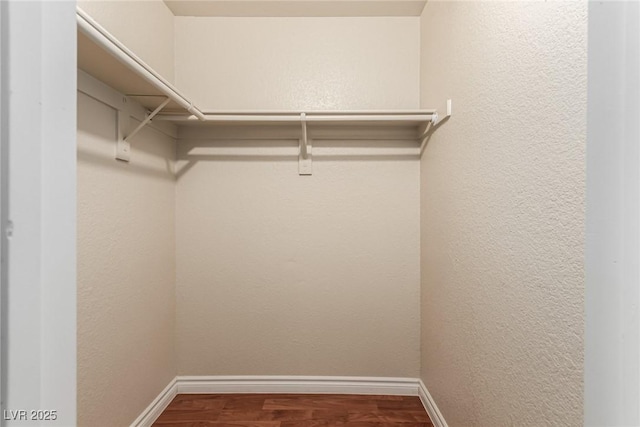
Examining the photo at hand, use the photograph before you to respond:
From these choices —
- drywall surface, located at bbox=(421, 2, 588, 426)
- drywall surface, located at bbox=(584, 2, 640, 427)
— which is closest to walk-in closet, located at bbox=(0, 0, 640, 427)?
drywall surface, located at bbox=(421, 2, 588, 426)

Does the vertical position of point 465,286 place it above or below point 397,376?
above

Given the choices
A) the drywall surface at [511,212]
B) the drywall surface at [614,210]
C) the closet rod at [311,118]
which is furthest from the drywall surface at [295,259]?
the drywall surface at [614,210]

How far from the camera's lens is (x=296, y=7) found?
1744 mm

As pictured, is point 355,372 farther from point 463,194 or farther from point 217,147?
point 217,147

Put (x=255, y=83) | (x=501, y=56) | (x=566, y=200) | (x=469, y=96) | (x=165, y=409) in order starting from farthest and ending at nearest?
(x=255, y=83)
(x=165, y=409)
(x=469, y=96)
(x=501, y=56)
(x=566, y=200)

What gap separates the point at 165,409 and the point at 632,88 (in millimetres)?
2158

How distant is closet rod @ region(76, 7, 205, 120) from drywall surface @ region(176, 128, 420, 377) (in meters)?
0.61

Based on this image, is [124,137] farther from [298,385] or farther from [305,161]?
[298,385]

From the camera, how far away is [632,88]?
45 cm

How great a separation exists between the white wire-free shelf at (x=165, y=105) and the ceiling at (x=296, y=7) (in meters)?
0.60

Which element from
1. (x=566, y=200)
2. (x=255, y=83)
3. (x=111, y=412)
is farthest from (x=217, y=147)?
(x=566, y=200)

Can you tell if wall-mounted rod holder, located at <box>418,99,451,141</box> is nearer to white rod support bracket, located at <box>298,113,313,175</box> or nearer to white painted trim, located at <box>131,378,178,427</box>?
white rod support bracket, located at <box>298,113,313,175</box>

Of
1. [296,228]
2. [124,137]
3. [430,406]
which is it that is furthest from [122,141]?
[430,406]

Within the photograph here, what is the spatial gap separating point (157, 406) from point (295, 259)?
102 cm
